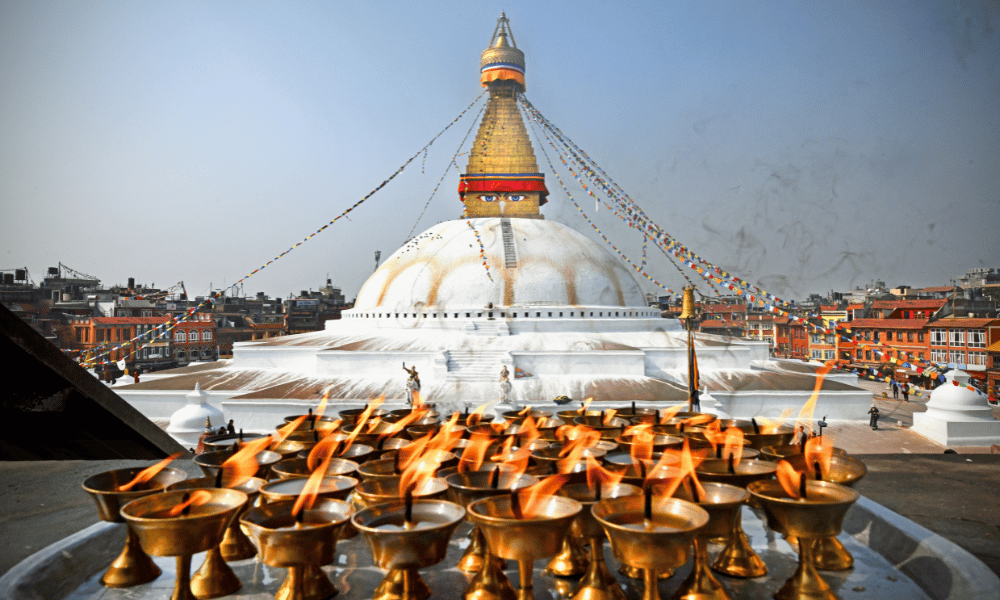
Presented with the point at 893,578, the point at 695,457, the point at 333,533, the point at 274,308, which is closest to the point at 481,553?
the point at 333,533

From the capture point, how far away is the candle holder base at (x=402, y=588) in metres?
2.09

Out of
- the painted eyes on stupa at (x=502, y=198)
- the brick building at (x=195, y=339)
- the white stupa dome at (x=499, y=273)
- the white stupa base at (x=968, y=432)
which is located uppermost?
the painted eyes on stupa at (x=502, y=198)

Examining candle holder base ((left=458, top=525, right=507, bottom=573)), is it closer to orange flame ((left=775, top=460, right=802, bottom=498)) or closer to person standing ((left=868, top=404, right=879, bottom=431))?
orange flame ((left=775, top=460, right=802, bottom=498))

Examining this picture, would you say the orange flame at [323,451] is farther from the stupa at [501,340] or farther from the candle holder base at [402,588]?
the stupa at [501,340]

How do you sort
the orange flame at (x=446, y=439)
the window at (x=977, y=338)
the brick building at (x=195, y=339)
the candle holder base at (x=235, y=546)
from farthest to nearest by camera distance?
the brick building at (x=195, y=339) → the window at (x=977, y=338) → the orange flame at (x=446, y=439) → the candle holder base at (x=235, y=546)

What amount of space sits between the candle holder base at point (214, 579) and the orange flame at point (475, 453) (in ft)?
3.12

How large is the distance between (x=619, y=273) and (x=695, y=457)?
61.7ft

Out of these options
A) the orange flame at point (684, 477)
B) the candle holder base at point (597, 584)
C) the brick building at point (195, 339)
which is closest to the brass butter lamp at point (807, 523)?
the orange flame at point (684, 477)

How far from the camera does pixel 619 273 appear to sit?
21.0 metres

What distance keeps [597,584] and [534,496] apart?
35 cm

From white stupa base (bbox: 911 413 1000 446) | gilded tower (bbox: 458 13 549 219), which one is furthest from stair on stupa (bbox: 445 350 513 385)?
gilded tower (bbox: 458 13 549 219)

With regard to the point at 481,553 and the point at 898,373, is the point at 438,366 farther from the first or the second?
the point at 898,373

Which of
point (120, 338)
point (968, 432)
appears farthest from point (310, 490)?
point (120, 338)

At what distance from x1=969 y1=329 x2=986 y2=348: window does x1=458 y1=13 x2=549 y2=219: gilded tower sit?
17.6 metres
